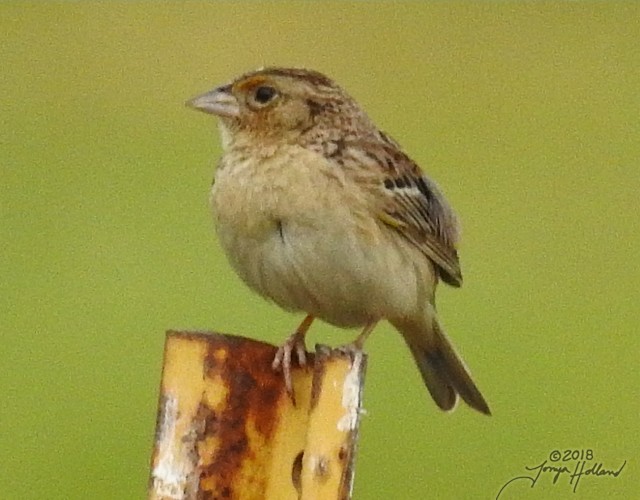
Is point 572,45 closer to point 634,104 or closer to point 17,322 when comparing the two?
point 634,104

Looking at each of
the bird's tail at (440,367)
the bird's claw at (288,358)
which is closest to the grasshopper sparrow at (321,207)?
the bird's tail at (440,367)

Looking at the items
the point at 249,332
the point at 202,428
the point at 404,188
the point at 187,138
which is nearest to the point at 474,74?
the point at 187,138

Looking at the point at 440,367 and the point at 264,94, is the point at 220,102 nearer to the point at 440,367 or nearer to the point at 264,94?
the point at 264,94

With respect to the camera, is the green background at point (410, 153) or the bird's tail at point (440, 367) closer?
the bird's tail at point (440, 367)

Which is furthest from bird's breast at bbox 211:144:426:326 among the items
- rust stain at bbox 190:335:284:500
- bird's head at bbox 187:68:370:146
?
rust stain at bbox 190:335:284:500
